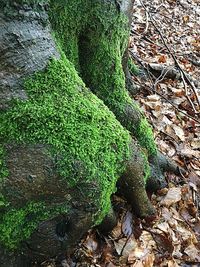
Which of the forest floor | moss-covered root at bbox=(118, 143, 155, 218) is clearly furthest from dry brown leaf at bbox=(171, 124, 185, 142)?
moss-covered root at bbox=(118, 143, 155, 218)

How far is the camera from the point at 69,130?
2.39 m

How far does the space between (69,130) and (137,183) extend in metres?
0.95

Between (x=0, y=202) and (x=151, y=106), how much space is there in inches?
114

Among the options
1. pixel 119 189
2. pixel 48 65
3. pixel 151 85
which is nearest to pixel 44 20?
pixel 48 65

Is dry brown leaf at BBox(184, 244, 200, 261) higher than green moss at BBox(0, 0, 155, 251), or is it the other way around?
green moss at BBox(0, 0, 155, 251)

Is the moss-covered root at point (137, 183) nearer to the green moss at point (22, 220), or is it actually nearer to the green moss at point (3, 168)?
the green moss at point (22, 220)

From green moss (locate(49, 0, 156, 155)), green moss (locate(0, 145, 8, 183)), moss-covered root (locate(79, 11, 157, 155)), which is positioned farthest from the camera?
moss-covered root (locate(79, 11, 157, 155))

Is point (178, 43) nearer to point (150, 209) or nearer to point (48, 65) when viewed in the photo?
point (150, 209)

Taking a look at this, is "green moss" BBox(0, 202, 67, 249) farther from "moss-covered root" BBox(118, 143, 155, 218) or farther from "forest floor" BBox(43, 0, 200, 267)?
"moss-covered root" BBox(118, 143, 155, 218)

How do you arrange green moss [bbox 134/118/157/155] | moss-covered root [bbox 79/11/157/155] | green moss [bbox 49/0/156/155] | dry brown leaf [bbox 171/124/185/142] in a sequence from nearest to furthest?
green moss [bbox 49/0/156/155], moss-covered root [bbox 79/11/157/155], green moss [bbox 134/118/157/155], dry brown leaf [bbox 171/124/185/142]

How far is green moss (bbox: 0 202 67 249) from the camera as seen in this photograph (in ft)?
7.57

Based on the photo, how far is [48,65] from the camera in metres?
2.46

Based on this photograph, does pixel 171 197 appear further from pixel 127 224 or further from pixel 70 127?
pixel 70 127

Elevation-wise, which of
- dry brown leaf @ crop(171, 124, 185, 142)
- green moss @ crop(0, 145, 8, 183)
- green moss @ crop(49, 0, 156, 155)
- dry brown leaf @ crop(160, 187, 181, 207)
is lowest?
dry brown leaf @ crop(160, 187, 181, 207)
